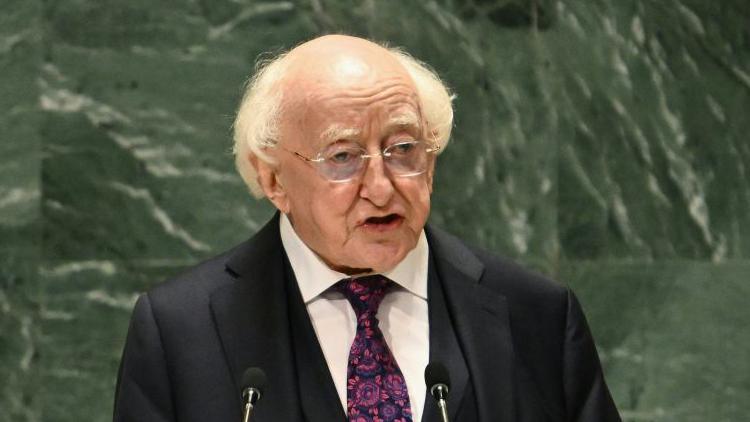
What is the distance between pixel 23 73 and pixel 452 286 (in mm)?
1716

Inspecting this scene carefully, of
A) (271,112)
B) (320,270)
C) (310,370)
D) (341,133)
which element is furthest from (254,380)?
(271,112)

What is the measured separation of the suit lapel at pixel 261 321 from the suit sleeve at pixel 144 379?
135 millimetres

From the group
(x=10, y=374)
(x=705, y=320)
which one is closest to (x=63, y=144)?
(x=10, y=374)

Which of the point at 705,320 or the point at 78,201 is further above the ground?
the point at 78,201

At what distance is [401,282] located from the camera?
271cm

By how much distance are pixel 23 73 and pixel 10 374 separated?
0.91 meters

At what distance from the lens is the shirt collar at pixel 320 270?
2678 millimetres

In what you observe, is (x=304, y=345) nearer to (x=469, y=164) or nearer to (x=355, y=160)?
(x=355, y=160)

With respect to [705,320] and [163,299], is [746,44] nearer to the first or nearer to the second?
[705,320]

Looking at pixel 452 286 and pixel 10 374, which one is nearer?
→ pixel 452 286

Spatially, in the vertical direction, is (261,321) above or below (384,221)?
below

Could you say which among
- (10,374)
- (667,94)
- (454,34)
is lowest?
(10,374)

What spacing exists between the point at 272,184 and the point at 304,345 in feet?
1.25

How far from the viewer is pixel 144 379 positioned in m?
2.59
